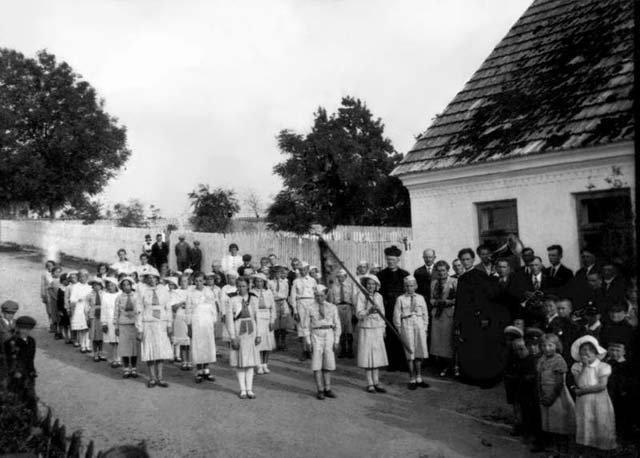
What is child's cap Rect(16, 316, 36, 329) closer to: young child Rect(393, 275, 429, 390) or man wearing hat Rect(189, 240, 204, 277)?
young child Rect(393, 275, 429, 390)

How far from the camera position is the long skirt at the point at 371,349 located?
29.9 ft

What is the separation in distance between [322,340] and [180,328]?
3242mm

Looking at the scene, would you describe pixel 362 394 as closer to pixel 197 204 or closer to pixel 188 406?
pixel 188 406

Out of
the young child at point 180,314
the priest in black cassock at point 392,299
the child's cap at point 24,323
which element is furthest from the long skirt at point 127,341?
the priest in black cassock at point 392,299

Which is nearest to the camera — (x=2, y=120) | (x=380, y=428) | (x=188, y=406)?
(x=380, y=428)

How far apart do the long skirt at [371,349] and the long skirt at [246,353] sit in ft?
5.12

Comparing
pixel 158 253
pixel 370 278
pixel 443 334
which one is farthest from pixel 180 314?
pixel 158 253

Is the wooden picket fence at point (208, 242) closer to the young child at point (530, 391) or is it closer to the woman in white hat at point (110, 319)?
the woman in white hat at point (110, 319)

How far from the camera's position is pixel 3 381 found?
22.4ft

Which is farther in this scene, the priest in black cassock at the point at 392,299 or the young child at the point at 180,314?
the young child at the point at 180,314

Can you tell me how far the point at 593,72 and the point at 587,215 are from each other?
2.75m

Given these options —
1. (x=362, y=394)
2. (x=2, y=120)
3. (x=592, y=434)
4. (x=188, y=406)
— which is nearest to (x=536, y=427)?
(x=592, y=434)

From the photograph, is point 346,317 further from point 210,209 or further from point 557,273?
point 210,209

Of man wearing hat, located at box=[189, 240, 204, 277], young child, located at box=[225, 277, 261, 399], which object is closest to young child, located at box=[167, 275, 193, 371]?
young child, located at box=[225, 277, 261, 399]
